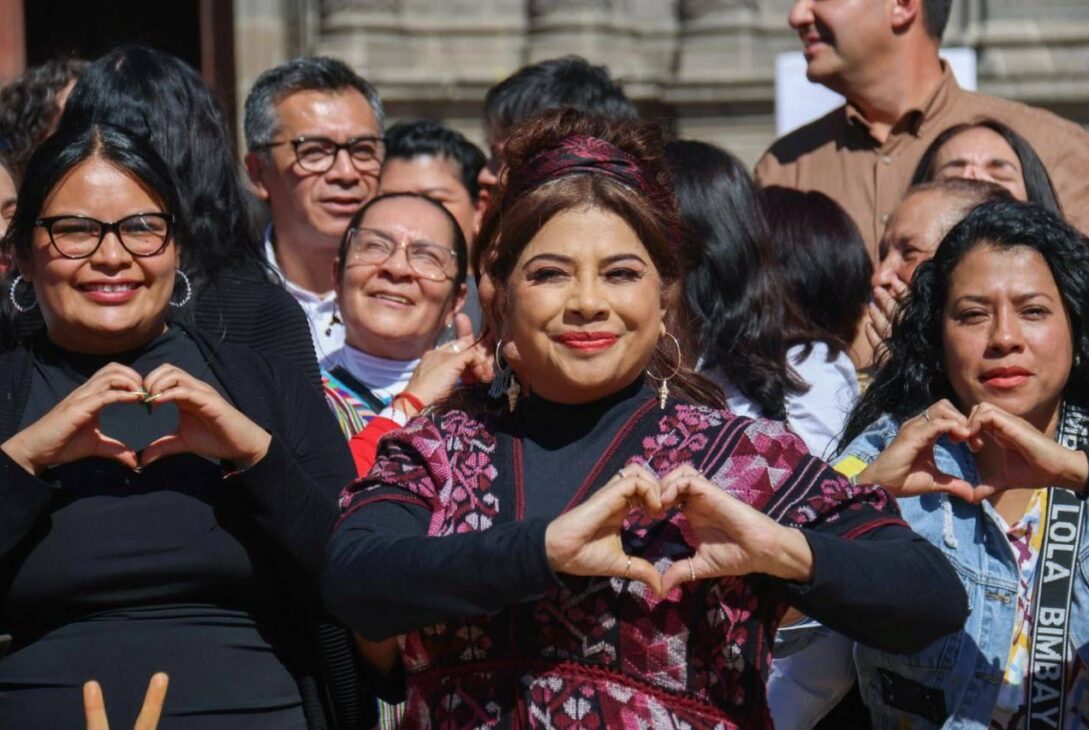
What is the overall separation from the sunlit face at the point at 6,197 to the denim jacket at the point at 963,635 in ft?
7.16

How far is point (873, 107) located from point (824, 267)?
4.11 feet

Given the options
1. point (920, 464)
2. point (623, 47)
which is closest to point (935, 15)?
point (920, 464)

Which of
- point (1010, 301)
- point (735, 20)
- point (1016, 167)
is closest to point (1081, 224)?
point (1016, 167)

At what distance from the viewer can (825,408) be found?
168 inches

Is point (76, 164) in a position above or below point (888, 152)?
above

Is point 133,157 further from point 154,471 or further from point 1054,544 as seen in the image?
point 1054,544

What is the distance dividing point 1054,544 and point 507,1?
24.6 feet

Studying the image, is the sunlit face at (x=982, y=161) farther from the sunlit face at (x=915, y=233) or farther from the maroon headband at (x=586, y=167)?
the maroon headband at (x=586, y=167)

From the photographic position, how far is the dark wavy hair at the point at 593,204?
293cm

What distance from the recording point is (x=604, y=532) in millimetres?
2566

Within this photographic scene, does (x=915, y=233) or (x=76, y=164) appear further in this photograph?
(x=915, y=233)

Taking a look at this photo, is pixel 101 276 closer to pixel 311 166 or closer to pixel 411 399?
pixel 411 399

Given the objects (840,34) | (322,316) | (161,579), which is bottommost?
(161,579)

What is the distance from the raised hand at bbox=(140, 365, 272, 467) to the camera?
9.96 feet
